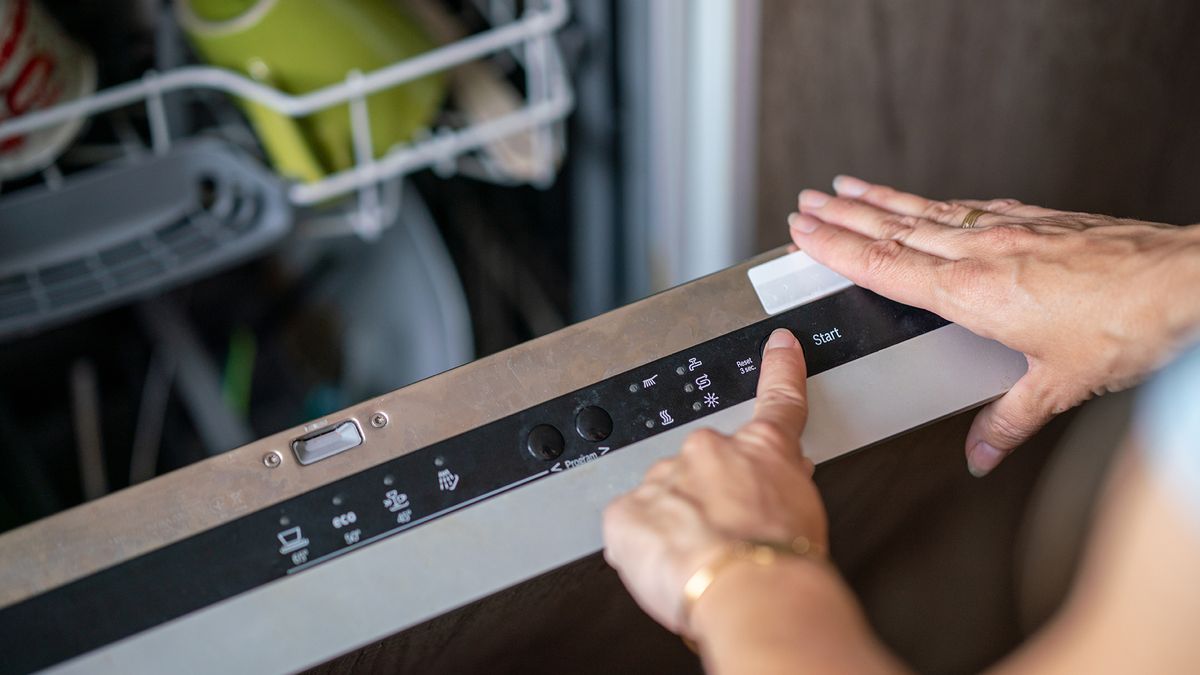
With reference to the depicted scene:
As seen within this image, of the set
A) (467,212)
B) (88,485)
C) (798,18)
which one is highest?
(798,18)

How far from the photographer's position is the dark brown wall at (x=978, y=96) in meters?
0.73

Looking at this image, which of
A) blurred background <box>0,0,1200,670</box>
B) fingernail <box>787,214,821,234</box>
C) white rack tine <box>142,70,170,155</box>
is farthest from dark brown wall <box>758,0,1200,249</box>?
white rack tine <box>142,70,170,155</box>

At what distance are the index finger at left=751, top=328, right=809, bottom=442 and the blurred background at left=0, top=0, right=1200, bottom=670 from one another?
A: 21 cm

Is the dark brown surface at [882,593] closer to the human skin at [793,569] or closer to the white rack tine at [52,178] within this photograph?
the human skin at [793,569]

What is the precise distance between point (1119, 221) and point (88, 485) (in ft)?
2.37

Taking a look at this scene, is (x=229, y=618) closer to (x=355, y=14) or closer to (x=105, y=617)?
(x=105, y=617)

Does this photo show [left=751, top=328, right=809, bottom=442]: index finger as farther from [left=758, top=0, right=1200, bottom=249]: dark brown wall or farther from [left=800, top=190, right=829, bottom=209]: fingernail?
[left=758, top=0, right=1200, bottom=249]: dark brown wall

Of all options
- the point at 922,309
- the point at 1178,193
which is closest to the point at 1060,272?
the point at 922,309

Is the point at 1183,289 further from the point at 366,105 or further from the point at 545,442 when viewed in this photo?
the point at 366,105

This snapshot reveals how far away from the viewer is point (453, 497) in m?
0.38

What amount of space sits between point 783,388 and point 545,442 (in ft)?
0.30

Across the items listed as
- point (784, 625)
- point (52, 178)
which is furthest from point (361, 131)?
point (784, 625)

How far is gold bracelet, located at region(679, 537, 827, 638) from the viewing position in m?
0.34

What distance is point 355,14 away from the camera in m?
0.62
